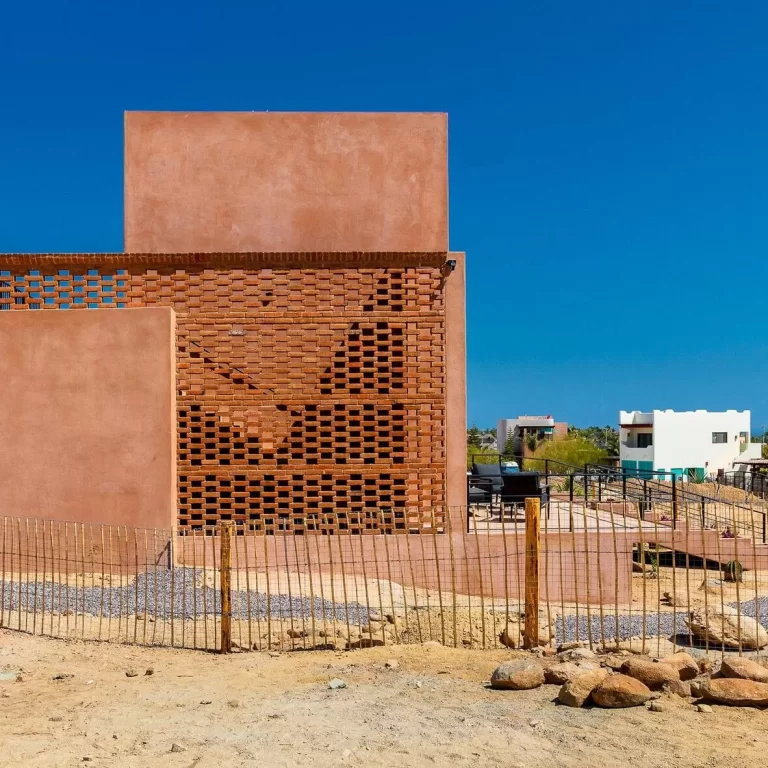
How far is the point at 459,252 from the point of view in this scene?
1080 centimetres

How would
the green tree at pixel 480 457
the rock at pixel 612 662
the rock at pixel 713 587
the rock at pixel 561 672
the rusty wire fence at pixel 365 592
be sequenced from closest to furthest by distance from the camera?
the rock at pixel 561 672
the rock at pixel 612 662
the rusty wire fence at pixel 365 592
the rock at pixel 713 587
the green tree at pixel 480 457

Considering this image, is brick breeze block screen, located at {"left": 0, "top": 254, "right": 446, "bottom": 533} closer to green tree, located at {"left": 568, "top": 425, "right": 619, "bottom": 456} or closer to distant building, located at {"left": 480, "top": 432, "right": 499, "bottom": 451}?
green tree, located at {"left": 568, "top": 425, "right": 619, "bottom": 456}

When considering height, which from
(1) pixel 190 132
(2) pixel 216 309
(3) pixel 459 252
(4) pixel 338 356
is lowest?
(4) pixel 338 356

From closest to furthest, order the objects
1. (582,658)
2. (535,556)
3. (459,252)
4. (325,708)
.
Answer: (325,708), (582,658), (535,556), (459,252)

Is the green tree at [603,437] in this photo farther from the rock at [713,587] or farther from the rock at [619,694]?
the rock at [619,694]

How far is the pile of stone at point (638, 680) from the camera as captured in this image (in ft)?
16.1

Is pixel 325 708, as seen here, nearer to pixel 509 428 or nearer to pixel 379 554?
pixel 379 554

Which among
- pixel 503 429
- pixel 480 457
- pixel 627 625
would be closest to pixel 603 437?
pixel 503 429

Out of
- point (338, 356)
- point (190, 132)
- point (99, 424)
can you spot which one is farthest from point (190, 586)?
point (190, 132)

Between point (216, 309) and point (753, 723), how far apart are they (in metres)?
8.04

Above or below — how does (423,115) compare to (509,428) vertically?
above

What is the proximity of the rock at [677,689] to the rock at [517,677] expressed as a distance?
0.85 meters

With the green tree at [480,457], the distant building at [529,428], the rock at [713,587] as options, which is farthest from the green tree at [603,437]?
the rock at [713,587]

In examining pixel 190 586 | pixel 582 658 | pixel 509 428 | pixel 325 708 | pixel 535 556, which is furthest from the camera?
pixel 509 428
